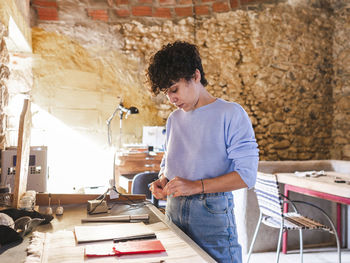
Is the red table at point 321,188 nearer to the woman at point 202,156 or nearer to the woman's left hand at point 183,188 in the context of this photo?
the woman at point 202,156

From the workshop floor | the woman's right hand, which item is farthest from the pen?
the workshop floor

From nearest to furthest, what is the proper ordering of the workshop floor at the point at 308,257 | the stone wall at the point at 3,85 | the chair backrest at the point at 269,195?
1. the stone wall at the point at 3,85
2. the chair backrest at the point at 269,195
3. the workshop floor at the point at 308,257

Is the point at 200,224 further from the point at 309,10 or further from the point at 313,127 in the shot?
the point at 309,10

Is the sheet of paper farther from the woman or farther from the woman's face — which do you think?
the woman's face

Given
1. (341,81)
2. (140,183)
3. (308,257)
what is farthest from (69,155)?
(341,81)

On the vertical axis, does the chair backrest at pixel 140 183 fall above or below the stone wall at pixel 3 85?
below

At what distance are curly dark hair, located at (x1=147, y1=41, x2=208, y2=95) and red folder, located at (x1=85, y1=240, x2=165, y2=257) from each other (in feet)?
2.06

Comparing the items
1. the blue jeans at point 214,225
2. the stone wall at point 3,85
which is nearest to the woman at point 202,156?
the blue jeans at point 214,225

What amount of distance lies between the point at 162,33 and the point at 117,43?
2.30ft

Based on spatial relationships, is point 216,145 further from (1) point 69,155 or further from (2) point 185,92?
(1) point 69,155

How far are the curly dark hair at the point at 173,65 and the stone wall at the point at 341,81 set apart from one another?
475 cm

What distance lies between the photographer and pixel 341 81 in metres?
5.44

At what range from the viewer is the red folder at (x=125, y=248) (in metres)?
0.98

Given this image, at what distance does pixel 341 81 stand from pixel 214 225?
5.08 meters
